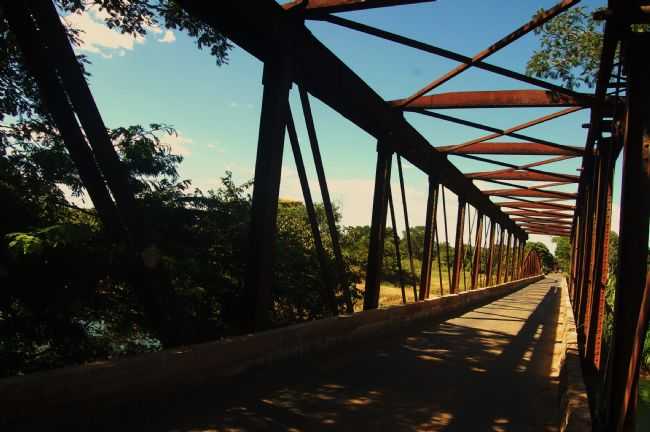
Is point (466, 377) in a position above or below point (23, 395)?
below

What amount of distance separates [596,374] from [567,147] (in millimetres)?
6501

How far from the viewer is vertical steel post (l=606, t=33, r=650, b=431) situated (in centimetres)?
327

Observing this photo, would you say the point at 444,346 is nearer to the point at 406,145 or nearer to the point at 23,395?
the point at 406,145

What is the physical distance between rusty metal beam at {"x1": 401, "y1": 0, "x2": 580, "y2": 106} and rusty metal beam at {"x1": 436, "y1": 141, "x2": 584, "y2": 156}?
396cm

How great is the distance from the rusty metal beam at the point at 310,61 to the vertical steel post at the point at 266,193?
298mm

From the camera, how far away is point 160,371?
397 centimetres

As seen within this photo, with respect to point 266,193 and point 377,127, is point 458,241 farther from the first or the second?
point 266,193

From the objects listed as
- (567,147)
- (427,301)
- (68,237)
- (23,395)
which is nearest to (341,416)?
(23,395)

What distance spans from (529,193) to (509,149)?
721 centimetres

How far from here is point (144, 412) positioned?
144 inches

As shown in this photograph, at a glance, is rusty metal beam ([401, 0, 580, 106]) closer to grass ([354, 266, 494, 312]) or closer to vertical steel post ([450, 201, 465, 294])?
grass ([354, 266, 494, 312])

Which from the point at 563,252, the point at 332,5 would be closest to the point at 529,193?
the point at 332,5

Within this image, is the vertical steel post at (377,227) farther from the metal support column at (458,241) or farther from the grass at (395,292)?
the metal support column at (458,241)

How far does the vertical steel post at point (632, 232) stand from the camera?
327cm
